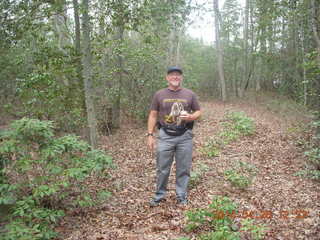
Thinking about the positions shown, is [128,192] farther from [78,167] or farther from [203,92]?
[203,92]

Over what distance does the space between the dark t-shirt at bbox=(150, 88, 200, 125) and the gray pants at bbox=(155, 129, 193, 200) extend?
236mm

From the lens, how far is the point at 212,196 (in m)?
5.28

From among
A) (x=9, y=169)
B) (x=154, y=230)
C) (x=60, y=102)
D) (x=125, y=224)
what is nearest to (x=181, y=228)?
(x=154, y=230)

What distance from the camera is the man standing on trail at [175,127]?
473 cm

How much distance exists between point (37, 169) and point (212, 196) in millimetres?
2924

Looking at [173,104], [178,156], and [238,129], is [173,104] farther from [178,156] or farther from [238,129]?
[238,129]

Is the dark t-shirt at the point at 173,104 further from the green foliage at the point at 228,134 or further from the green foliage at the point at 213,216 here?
the green foliage at the point at 228,134

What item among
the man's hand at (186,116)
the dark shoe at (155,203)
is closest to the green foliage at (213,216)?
the dark shoe at (155,203)

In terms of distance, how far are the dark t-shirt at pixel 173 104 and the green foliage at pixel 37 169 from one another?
112cm

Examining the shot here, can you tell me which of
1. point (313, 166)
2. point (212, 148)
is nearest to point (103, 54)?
point (212, 148)

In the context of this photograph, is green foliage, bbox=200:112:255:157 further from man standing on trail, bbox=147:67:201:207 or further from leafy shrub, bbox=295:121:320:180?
man standing on trail, bbox=147:67:201:207

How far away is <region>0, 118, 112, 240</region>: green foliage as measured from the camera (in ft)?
12.6

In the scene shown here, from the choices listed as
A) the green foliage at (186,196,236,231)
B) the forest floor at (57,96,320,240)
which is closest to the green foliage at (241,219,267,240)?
the forest floor at (57,96,320,240)

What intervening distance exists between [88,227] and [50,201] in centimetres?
70
